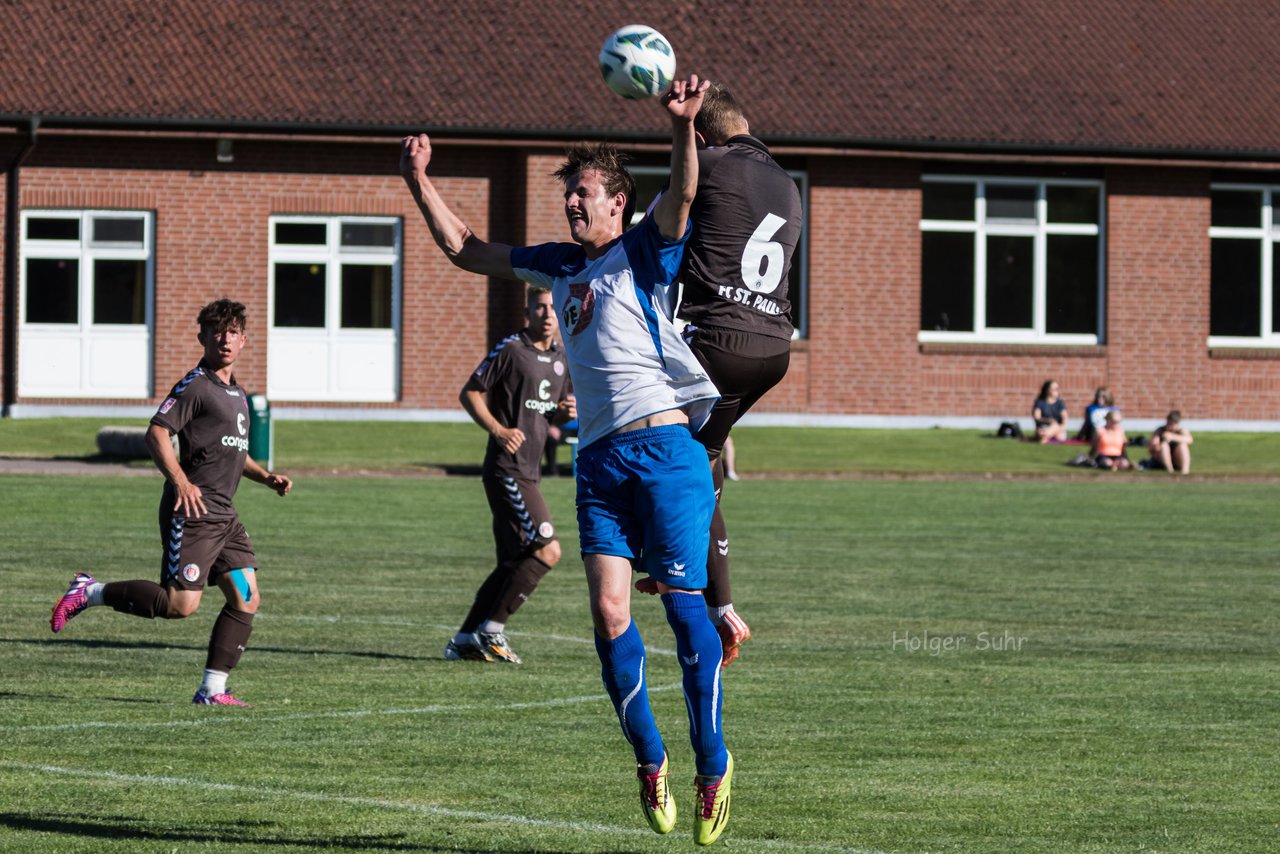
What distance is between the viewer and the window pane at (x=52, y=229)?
35.4m

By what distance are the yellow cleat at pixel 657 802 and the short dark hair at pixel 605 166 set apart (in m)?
2.02

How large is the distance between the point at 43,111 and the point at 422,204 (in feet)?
93.9

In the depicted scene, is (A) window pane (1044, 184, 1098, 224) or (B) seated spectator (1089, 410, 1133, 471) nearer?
(B) seated spectator (1089, 410, 1133, 471)

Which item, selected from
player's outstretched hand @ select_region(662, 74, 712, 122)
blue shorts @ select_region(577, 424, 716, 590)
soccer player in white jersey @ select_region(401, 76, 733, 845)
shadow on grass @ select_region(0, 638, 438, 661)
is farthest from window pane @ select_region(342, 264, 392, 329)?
player's outstretched hand @ select_region(662, 74, 712, 122)

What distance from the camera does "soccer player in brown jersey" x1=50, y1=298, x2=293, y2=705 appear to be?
9859 mm

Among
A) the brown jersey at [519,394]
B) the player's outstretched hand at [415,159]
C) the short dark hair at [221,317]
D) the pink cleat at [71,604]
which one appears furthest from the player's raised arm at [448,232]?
the brown jersey at [519,394]

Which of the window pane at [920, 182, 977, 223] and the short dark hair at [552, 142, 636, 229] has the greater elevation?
the window pane at [920, 182, 977, 223]

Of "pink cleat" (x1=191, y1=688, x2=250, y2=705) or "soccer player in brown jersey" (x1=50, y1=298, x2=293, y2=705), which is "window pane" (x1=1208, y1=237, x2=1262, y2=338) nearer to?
"soccer player in brown jersey" (x1=50, y1=298, x2=293, y2=705)

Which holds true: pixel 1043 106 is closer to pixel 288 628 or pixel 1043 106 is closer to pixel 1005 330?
pixel 1005 330

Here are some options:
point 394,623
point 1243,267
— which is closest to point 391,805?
point 394,623

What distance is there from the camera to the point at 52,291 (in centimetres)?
3581

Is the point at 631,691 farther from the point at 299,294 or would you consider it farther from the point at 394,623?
the point at 299,294

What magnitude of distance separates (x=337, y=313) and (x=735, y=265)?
29390mm

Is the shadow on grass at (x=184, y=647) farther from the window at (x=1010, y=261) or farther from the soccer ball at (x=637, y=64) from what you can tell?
the window at (x=1010, y=261)
